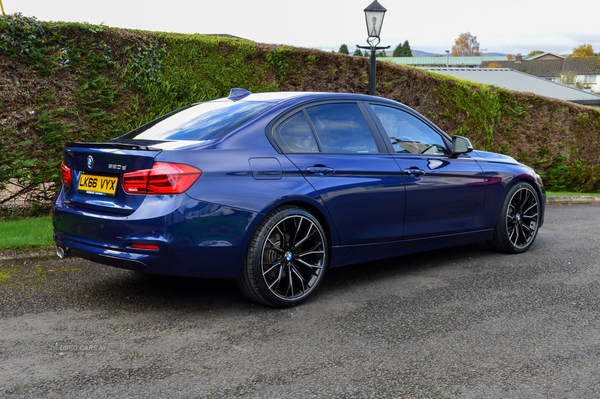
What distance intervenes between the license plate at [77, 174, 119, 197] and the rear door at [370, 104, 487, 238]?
2.40 metres

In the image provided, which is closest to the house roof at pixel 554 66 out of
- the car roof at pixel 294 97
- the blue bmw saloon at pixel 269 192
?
the blue bmw saloon at pixel 269 192

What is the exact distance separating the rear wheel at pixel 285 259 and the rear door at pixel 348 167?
0.81 feet

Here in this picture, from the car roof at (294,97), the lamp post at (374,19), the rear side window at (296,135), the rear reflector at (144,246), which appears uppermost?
the lamp post at (374,19)

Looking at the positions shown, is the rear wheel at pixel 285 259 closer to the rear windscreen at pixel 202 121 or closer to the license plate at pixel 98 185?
the rear windscreen at pixel 202 121

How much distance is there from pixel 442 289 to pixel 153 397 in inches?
111

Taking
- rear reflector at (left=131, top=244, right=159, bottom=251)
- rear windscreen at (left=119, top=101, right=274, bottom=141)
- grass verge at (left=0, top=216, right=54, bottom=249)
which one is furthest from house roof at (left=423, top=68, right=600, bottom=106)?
rear reflector at (left=131, top=244, right=159, bottom=251)

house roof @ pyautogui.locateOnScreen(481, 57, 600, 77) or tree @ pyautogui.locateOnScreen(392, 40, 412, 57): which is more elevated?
tree @ pyautogui.locateOnScreen(392, 40, 412, 57)

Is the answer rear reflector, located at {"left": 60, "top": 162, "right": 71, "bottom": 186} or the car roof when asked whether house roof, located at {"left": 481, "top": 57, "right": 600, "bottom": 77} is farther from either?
rear reflector, located at {"left": 60, "top": 162, "right": 71, "bottom": 186}

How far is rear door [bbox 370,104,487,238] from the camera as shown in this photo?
5.04m

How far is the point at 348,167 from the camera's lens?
4.55 m

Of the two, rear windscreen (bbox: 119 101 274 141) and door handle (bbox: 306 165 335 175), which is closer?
rear windscreen (bbox: 119 101 274 141)

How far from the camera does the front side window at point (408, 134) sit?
201 inches

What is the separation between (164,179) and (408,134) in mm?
2538

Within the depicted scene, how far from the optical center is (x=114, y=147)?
394 cm
